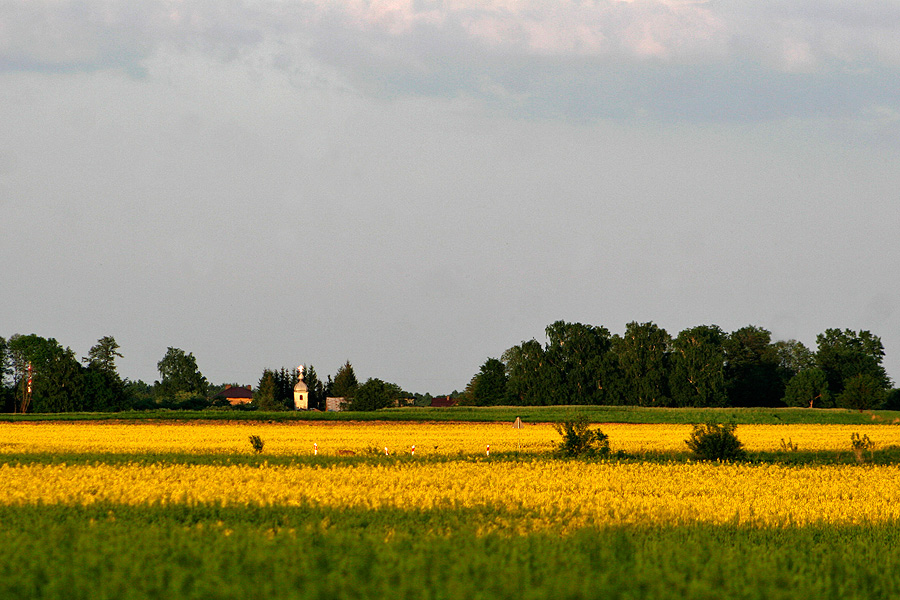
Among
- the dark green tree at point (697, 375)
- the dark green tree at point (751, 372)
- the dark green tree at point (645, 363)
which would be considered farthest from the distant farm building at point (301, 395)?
the dark green tree at point (751, 372)

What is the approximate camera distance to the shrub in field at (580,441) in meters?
31.7

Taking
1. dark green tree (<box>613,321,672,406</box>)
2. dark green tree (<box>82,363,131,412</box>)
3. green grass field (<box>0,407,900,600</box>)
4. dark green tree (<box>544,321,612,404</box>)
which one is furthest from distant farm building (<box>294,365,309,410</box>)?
green grass field (<box>0,407,900,600</box>)

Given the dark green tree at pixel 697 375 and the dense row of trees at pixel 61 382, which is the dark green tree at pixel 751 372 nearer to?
the dark green tree at pixel 697 375

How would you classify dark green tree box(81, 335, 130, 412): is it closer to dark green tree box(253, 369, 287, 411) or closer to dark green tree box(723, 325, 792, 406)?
dark green tree box(253, 369, 287, 411)

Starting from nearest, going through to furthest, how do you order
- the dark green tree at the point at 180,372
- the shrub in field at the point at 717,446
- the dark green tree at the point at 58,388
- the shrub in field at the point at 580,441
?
the shrub in field at the point at 717,446 → the shrub in field at the point at 580,441 → the dark green tree at the point at 58,388 → the dark green tree at the point at 180,372

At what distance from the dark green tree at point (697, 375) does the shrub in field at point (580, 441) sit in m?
90.3

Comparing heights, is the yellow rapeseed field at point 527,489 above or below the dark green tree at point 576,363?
below

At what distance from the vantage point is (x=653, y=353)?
124 meters

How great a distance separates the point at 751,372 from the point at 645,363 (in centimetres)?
2172

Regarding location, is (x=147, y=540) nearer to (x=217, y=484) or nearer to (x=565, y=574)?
(x=565, y=574)

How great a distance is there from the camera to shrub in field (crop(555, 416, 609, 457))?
31.7 metres

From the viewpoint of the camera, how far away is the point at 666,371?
12275cm

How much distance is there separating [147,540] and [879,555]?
31.8ft

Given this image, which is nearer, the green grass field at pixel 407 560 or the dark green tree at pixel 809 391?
the green grass field at pixel 407 560
